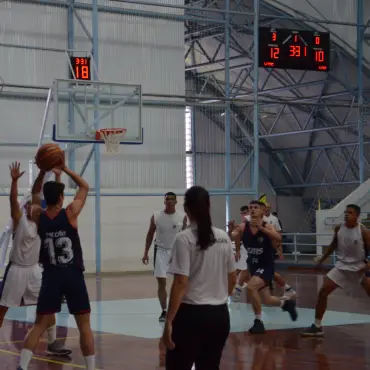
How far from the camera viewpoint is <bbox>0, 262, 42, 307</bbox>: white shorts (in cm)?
955

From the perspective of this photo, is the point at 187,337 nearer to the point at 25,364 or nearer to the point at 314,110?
the point at 25,364

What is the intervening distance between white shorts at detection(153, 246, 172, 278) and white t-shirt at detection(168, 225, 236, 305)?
7.20 meters

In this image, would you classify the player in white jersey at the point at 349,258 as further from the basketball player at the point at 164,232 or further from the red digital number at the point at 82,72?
the red digital number at the point at 82,72

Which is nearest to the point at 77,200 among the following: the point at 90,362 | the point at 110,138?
the point at 90,362

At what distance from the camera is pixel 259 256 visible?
41.7 ft

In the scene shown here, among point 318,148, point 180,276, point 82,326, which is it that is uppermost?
point 318,148

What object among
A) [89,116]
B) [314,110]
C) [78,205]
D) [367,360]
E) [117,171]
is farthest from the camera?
[314,110]

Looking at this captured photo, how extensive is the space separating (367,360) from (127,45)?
18389 mm

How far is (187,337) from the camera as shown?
602cm

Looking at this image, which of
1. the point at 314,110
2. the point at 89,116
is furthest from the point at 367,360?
the point at 314,110

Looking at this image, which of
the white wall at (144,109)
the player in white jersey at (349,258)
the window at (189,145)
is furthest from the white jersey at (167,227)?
the window at (189,145)

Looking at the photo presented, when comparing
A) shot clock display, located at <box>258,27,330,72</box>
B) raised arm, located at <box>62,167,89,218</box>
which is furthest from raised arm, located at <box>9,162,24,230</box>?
shot clock display, located at <box>258,27,330,72</box>

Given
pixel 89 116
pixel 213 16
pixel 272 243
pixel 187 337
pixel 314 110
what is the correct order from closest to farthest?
1. pixel 187 337
2. pixel 272 243
3. pixel 89 116
4. pixel 213 16
5. pixel 314 110

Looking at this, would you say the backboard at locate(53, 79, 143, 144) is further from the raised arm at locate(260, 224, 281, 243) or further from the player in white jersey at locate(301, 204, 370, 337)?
the player in white jersey at locate(301, 204, 370, 337)
